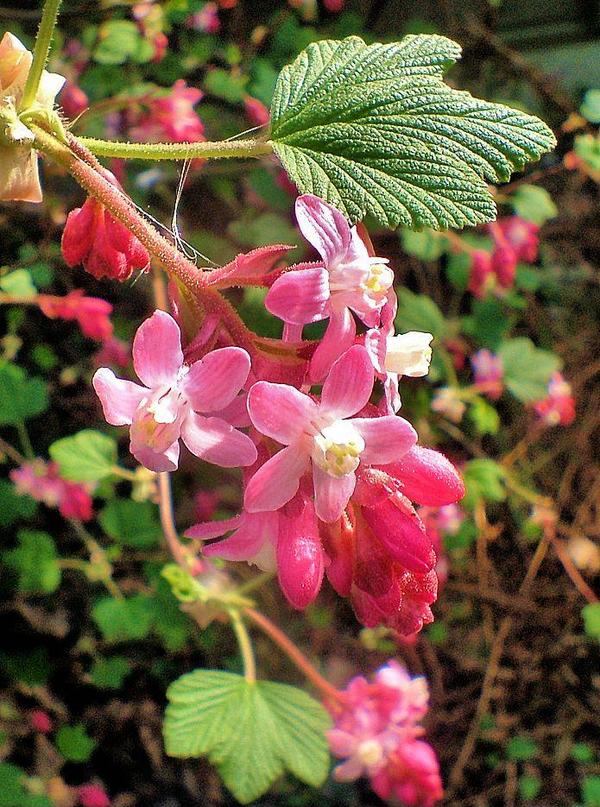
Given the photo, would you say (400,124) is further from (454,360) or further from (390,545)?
(454,360)

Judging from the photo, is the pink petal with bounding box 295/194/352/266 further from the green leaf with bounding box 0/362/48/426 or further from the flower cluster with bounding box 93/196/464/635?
the green leaf with bounding box 0/362/48/426

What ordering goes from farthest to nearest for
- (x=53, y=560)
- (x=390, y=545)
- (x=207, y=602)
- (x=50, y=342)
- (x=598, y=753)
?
(x=598, y=753) < (x=50, y=342) < (x=53, y=560) < (x=207, y=602) < (x=390, y=545)

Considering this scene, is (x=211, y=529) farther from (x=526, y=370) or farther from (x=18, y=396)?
(x=526, y=370)

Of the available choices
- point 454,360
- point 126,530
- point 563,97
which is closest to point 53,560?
point 126,530

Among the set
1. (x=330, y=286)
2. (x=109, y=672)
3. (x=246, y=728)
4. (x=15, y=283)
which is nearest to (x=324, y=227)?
(x=330, y=286)

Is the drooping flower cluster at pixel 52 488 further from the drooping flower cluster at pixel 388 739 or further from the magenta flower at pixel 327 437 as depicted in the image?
the magenta flower at pixel 327 437
